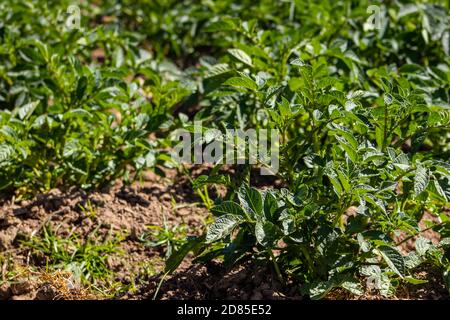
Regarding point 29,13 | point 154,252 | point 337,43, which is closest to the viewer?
point 154,252

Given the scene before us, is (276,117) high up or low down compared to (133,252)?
up

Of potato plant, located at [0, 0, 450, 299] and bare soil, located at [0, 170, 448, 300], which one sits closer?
potato plant, located at [0, 0, 450, 299]

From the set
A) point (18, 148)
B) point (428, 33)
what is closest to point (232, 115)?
point (18, 148)

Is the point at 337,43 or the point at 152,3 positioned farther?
the point at 152,3

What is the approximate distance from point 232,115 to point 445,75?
3.01 feet

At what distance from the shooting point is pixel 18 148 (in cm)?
270

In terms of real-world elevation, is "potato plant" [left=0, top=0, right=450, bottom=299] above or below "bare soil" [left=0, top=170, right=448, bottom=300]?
above

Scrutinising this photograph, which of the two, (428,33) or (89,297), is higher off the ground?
(428,33)

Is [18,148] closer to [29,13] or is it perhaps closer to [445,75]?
[29,13]

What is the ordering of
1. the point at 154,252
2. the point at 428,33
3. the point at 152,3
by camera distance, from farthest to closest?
the point at 152,3 < the point at 428,33 < the point at 154,252

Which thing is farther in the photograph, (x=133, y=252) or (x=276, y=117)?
(x=133, y=252)

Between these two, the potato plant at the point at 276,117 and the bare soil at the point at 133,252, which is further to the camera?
the bare soil at the point at 133,252

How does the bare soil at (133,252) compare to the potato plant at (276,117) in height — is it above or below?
below

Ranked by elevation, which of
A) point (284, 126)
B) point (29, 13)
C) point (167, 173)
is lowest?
point (167, 173)
